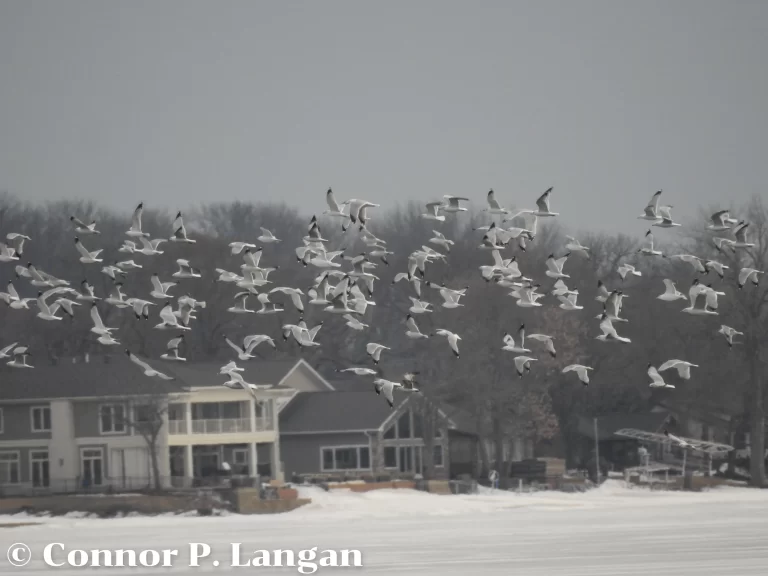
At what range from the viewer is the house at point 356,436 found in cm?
8712

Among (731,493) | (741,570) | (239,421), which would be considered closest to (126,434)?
(239,421)

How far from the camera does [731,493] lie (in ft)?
277

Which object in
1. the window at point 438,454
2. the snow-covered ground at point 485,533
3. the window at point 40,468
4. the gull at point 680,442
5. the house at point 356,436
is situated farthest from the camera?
the window at point 438,454

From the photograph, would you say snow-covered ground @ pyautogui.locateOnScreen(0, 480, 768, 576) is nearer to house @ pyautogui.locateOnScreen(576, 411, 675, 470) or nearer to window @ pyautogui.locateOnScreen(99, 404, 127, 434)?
window @ pyautogui.locateOnScreen(99, 404, 127, 434)

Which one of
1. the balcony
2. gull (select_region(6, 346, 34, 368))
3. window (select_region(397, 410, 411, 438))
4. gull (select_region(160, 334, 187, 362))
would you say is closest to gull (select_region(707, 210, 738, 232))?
gull (select_region(160, 334, 187, 362))

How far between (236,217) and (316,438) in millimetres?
71703

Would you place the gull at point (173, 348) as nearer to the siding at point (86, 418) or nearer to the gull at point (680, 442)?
the siding at point (86, 418)

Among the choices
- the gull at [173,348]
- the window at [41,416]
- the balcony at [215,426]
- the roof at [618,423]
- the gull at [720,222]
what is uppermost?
the gull at [720,222]

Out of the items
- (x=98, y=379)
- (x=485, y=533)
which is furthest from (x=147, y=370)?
(x=485, y=533)

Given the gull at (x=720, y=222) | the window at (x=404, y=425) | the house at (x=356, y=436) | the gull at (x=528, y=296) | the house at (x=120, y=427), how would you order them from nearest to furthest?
the gull at (x=720, y=222) < the gull at (x=528, y=296) < the house at (x=120, y=427) < the house at (x=356, y=436) < the window at (x=404, y=425)

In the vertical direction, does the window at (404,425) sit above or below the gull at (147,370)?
below

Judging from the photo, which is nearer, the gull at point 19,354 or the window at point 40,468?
the gull at point 19,354

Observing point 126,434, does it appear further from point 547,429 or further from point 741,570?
point 741,570

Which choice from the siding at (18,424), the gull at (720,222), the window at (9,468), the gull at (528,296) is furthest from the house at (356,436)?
the gull at (720,222)
